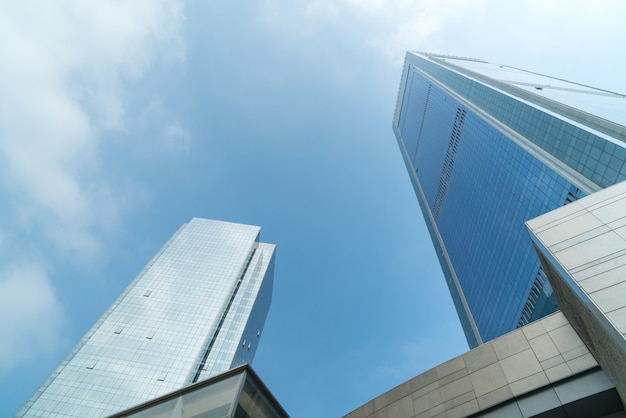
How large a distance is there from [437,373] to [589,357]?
18.0ft

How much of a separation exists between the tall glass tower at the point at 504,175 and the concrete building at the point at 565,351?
1622 inches

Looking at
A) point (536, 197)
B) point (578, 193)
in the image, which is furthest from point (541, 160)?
point (578, 193)

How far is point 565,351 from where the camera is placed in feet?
40.8

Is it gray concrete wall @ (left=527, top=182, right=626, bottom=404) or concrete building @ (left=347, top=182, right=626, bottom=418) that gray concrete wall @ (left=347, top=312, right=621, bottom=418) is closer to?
concrete building @ (left=347, top=182, right=626, bottom=418)

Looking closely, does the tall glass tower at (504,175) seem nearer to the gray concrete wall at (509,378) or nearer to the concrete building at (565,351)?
the concrete building at (565,351)

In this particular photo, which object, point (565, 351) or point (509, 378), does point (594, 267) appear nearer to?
point (565, 351)

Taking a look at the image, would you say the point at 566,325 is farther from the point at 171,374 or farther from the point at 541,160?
the point at 171,374

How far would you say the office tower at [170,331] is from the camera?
6356cm

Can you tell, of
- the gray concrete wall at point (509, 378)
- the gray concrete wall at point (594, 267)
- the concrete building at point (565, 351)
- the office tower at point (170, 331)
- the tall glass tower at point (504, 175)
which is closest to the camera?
the gray concrete wall at point (594, 267)

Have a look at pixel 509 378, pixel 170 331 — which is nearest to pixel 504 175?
pixel 509 378

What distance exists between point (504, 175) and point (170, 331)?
72.9 meters

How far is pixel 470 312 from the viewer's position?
93688 millimetres

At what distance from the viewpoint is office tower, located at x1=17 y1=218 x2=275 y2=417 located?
209ft


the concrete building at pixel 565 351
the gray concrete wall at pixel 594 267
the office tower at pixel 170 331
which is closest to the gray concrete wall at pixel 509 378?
the concrete building at pixel 565 351
